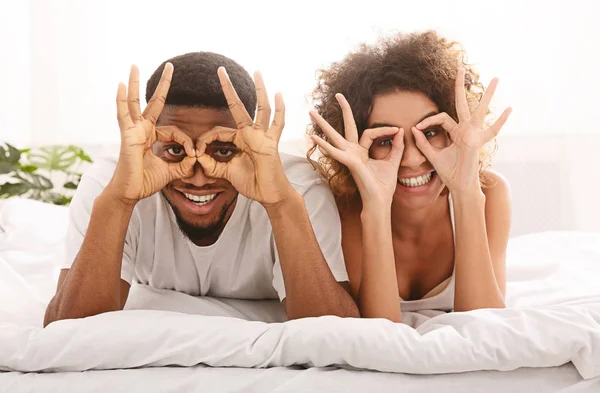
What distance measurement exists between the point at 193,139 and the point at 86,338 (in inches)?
19.0

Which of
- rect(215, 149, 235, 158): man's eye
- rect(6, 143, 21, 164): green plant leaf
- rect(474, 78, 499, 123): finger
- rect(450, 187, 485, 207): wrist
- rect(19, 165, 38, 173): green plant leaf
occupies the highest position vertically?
rect(474, 78, 499, 123): finger

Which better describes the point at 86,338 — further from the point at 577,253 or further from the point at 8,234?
the point at 577,253

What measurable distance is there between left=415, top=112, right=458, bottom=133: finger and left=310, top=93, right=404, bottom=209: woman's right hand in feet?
0.16

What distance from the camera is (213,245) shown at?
1539 mm

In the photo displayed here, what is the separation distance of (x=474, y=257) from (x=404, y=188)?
21 centimetres

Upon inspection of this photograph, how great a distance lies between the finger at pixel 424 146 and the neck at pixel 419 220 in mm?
234

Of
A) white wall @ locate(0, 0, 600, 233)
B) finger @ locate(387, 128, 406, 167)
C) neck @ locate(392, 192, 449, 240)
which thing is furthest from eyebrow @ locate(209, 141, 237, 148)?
white wall @ locate(0, 0, 600, 233)

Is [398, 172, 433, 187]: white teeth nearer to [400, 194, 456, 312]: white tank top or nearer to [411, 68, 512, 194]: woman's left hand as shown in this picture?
[411, 68, 512, 194]: woman's left hand

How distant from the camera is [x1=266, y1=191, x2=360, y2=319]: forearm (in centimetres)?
135

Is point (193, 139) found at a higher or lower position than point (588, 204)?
higher

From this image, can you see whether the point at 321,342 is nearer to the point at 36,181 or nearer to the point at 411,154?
the point at 411,154

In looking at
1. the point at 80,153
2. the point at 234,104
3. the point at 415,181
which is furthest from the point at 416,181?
the point at 80,153

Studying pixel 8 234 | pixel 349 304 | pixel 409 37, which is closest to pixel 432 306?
pixel 349 304

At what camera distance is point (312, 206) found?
1510mm
